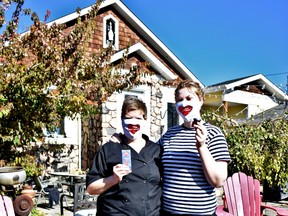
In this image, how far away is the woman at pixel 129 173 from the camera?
214cm

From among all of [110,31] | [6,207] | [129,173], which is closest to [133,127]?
[129,173]

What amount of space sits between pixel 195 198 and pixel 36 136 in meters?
3.89

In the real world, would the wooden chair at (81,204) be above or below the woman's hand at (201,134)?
below

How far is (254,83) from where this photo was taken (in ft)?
50.8

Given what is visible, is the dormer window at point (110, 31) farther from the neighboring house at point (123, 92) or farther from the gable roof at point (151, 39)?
the gable roof at point (151, 39)

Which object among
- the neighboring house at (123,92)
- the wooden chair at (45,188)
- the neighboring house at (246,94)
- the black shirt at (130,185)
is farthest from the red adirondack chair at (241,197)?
the neighboring house at (246,94)

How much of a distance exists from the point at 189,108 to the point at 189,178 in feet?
1.54

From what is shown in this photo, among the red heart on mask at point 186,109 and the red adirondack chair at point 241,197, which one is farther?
the red adirondack chair at point 241,197

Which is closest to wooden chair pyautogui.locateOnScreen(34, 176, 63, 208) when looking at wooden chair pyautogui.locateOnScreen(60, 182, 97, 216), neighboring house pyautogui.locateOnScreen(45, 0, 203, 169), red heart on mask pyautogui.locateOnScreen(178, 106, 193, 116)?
wooden chair pyautogui.locateOnScreen(60, 182, 97, 216)

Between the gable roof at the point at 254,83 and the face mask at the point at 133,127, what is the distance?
11.4 meters

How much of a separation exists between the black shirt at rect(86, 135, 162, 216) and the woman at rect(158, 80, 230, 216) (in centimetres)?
10

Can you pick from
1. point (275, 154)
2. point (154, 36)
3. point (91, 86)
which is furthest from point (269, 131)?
point (154, 36)

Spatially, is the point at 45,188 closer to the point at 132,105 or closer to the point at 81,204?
the point at 81,204

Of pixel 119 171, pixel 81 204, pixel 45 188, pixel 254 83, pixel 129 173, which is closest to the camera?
pixel 119 171
